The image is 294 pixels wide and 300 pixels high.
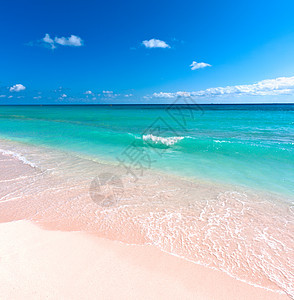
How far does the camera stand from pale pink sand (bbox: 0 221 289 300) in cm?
311

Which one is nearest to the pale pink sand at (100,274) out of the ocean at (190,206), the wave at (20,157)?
the ocean at (190,206)

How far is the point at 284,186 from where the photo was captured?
7.55 metres

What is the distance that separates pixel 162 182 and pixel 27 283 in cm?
548

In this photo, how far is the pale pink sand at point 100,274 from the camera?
10.2ft

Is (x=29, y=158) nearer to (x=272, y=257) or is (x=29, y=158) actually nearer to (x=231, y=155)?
(x=272, y=257)

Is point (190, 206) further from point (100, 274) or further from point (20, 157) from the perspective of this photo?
point (20, 157)

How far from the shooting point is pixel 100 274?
11.2 feet

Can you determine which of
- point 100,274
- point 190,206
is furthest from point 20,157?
point 190,206

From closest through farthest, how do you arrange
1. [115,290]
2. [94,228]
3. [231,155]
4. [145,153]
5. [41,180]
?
[115,290] → [94,228] → [41,180] → [231,155] → [145,153]

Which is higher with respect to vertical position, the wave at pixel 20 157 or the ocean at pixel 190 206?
the wave at pixel 20 157

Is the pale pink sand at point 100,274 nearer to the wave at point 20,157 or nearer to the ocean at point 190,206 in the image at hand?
the ocean at point 190,206

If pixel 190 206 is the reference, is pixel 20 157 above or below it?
above

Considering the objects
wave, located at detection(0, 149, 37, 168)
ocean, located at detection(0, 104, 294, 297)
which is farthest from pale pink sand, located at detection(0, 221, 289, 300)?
wave, located at detection(0, 149, 37, 168)

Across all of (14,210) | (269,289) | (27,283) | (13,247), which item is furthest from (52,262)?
(269,289)
